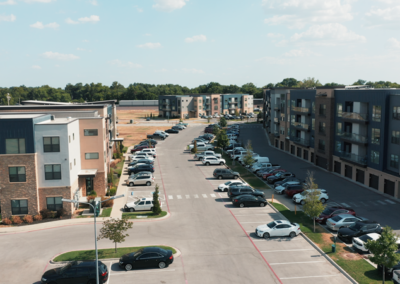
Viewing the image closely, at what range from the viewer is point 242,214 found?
4016 cm

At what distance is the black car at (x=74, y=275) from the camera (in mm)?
25141

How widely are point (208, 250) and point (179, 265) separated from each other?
3.45 meters

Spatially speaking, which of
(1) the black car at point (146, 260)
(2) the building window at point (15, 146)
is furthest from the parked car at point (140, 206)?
(1) the black car at point (146, 260)

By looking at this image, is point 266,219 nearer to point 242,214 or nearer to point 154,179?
point 242,214

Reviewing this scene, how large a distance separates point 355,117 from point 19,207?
43750mm

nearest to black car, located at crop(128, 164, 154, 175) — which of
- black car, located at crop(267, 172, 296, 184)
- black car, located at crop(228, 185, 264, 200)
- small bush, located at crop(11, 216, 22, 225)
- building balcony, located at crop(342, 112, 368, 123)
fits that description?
black car, located at crop(228, 185, 264, 200)

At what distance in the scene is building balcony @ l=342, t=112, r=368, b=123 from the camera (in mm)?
51159

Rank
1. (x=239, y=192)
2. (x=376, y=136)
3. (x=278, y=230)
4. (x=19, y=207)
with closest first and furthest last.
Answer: (x=278, y=230) → (x=19, y=207) → (x=239, y=192) → (x=376, y=136)

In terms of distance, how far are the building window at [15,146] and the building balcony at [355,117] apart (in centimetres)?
4202

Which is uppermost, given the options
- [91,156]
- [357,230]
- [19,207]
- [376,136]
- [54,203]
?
[376,136]

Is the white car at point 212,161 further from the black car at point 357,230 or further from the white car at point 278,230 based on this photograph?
the black car at point 357,230

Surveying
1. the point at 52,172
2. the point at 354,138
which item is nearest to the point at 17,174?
the point at 52,172

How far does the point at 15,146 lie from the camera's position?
1479 inches

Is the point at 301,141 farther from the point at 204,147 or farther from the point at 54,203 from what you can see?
the point at 54,203
